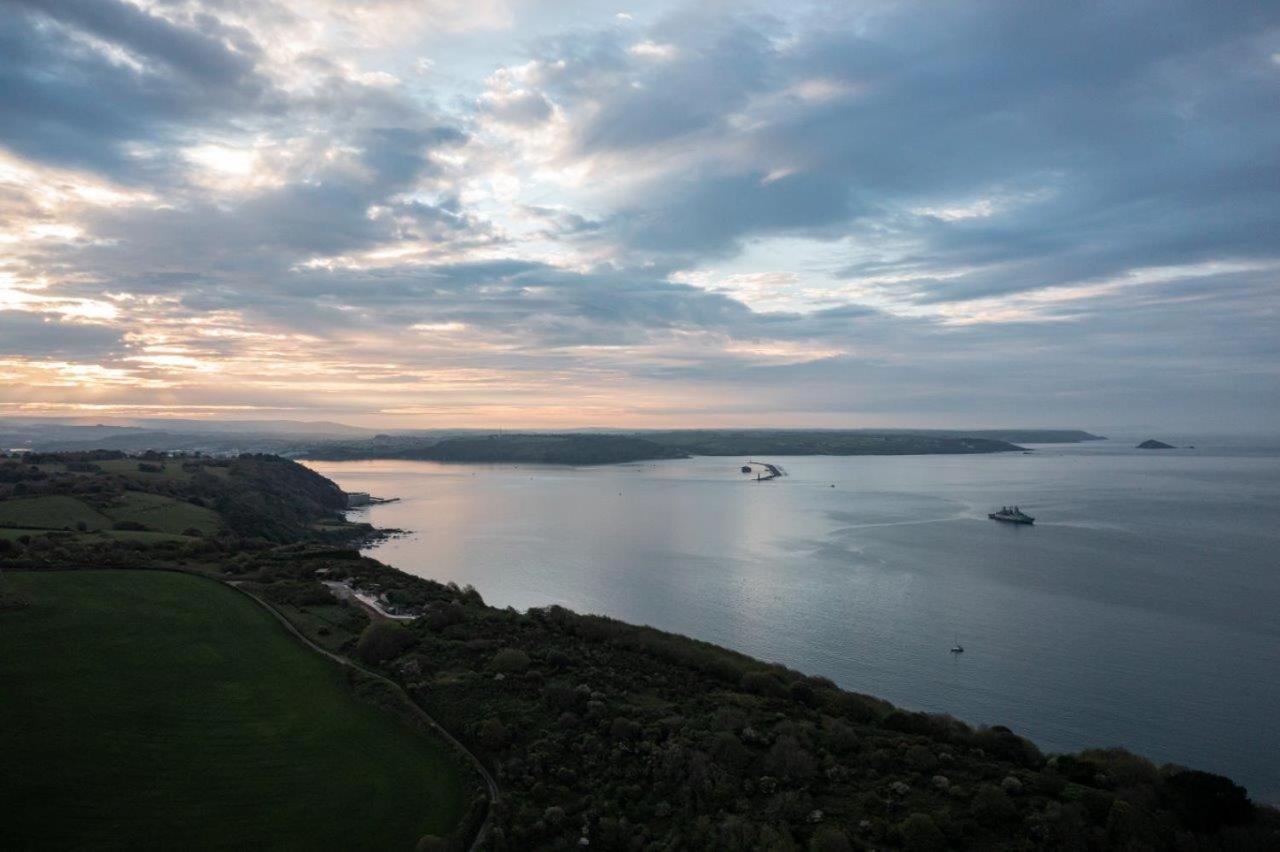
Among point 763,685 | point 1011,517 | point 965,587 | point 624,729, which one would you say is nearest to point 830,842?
point 624,729

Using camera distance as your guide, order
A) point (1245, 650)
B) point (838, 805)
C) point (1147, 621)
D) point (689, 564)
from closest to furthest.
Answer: point (838, 805)
point (1245, 650)
point (1147, 621)
point (689, 564)

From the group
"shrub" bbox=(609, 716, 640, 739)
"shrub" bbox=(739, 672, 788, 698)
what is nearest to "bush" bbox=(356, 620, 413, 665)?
"shrub" bbox=(609, 716, 640, 739)

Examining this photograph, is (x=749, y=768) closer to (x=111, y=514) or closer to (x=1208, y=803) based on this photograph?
(x=1208, y=803)

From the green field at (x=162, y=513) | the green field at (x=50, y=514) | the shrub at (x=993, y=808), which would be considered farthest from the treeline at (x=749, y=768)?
the green field at (x=162, y=513)

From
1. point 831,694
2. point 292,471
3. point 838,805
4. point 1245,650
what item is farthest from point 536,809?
point 292,471

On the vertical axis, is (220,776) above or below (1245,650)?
above

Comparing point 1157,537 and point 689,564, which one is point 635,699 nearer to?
point 689,564
